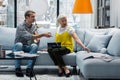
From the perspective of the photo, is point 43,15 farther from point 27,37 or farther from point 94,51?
point 27,37

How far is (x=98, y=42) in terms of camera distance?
16.7ft

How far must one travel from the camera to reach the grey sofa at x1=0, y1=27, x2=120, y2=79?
3756mm

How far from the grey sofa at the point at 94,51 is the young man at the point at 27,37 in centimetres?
24

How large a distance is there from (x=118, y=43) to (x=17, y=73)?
1711 millimetres

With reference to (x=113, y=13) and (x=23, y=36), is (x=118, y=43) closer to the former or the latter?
(x=23, y=36)

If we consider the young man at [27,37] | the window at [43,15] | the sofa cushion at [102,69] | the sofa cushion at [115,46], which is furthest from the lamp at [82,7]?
the sofa cushion at [102,69]

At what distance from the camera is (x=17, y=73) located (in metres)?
4.64

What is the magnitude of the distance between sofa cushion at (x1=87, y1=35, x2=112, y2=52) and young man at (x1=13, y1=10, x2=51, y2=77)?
3.02ft

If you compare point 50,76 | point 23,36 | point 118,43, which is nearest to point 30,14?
point 23,36

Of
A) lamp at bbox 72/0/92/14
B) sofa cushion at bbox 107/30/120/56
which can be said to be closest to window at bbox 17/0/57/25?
lamp at bbox 72/0/92/14

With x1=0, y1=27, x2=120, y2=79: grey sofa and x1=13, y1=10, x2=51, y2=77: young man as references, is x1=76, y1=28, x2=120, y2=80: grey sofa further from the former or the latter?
x1=13, y1=10, x2=51, y2=77: young man

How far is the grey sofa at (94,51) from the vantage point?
148 inches

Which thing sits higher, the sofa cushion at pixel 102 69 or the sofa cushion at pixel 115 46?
the sofa cushion at pixel 115 46

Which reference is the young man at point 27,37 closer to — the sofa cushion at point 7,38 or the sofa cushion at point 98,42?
the sofa cushion at point 7,38
